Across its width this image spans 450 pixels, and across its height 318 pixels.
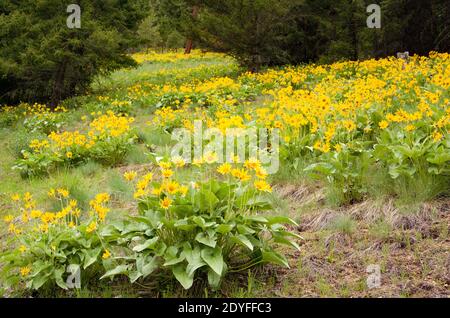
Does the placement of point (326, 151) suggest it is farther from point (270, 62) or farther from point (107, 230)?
point (270, 62)

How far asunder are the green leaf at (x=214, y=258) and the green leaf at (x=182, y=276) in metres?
0.15

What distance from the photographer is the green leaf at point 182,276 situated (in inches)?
118

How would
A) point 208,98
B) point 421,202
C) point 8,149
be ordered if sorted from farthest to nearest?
point 208,98, point 8,149, point 421,202

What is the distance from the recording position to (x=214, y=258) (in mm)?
3127

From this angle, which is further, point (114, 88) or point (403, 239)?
point (114, 88)

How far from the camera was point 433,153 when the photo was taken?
13.9 feet

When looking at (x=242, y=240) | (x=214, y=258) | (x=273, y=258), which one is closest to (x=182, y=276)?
(x=214, y=258)

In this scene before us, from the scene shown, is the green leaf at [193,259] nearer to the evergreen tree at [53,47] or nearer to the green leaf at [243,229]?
the green leaf at [243,229]

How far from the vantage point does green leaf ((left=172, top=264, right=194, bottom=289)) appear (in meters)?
3.00

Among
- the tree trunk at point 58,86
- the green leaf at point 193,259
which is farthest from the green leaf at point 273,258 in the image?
the tree trunk at point 58,86

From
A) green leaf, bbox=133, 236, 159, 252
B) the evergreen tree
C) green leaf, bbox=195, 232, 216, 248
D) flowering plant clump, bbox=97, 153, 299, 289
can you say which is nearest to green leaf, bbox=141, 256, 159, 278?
flowering plant clump, bbox=97, 153, 299, 289

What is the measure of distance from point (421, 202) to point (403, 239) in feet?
1.64

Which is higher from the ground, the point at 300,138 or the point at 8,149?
the point at 300,138
